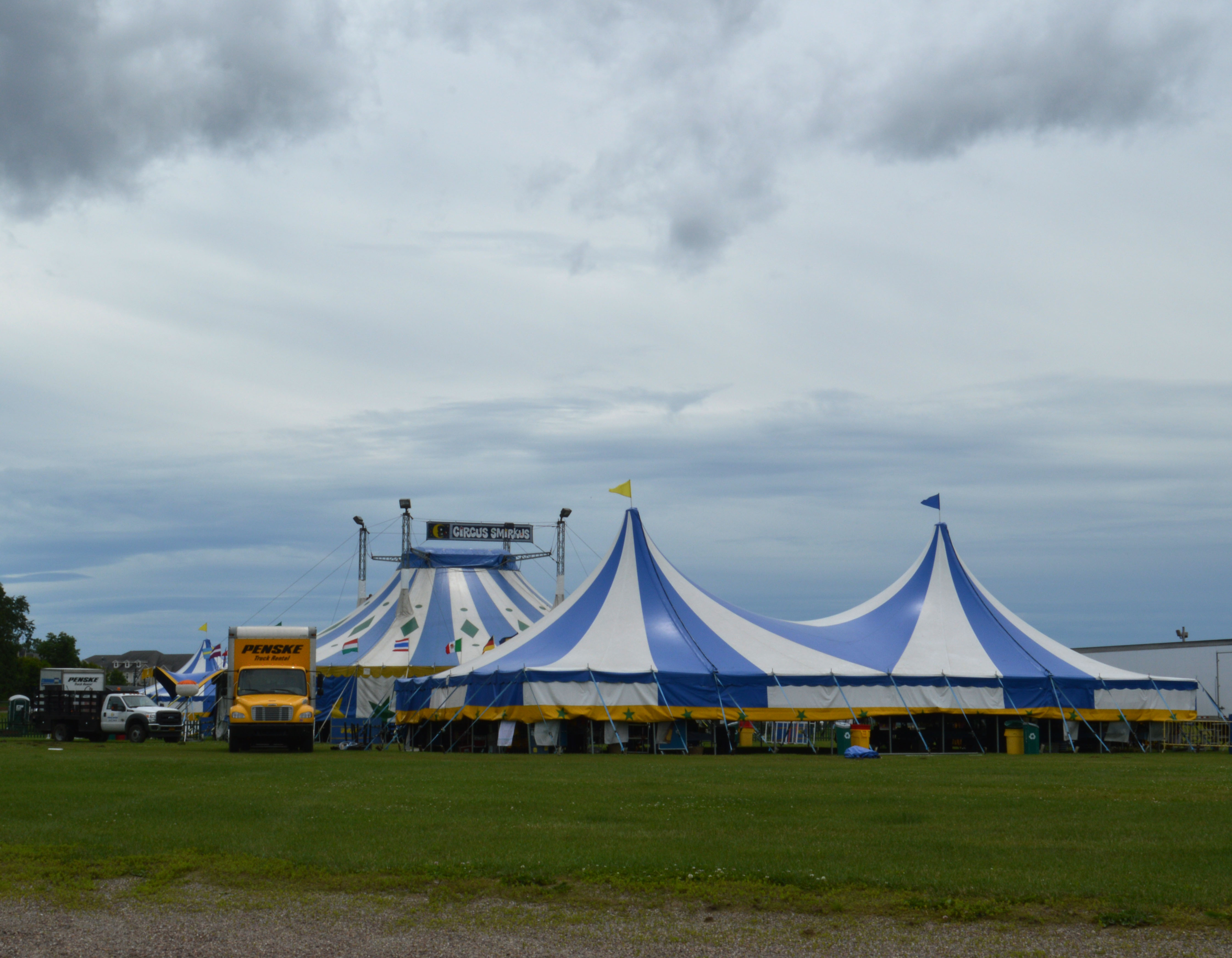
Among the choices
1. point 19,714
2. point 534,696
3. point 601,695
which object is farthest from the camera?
point 19,714

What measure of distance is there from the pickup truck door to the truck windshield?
8876 millimetres

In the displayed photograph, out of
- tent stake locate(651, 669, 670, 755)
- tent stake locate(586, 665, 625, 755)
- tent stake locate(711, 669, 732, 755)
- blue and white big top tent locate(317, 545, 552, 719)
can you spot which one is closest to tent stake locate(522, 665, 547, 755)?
tent stake locate(586, 665, 625, 755)

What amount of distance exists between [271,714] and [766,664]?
35.2ft

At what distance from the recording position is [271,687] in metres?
25.4

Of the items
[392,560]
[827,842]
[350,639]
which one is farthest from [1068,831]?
[392,560]

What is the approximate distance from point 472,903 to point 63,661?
9497 centimetres

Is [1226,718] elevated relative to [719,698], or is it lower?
lower

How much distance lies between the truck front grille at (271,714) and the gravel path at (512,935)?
18.5 meters

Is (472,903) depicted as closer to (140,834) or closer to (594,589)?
(140,834)

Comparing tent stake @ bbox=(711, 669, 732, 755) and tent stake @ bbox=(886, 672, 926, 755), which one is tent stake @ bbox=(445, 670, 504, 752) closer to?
tent stake @ bbox=(711, 669, 732, 755)

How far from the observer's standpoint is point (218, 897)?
705cm

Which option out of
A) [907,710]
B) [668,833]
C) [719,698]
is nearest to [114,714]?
[719,698]

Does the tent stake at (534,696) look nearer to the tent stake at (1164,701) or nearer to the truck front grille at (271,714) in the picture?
the truck front grille at (271,714)

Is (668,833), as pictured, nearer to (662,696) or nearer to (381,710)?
(662,696)
